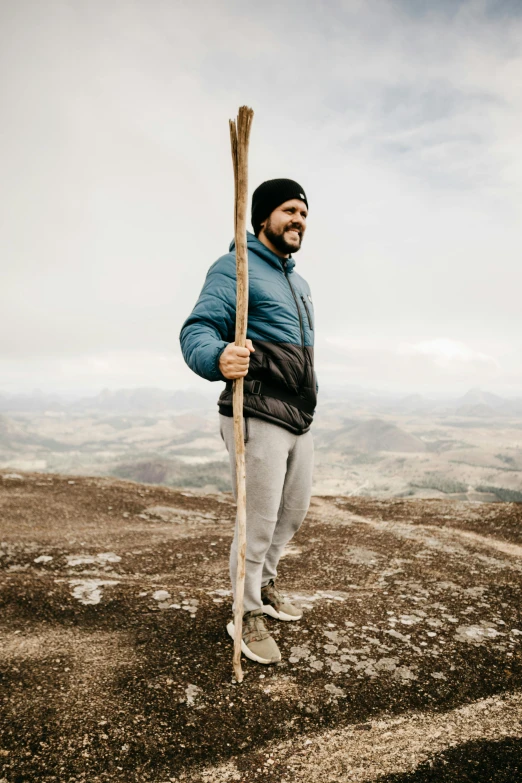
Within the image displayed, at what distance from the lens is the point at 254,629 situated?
3137mm

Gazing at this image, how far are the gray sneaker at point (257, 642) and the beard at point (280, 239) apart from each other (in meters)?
2.79

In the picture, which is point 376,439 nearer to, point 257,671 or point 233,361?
point 257,671

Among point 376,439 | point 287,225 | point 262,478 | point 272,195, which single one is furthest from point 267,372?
point 376,439

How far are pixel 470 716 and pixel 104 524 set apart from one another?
652cm

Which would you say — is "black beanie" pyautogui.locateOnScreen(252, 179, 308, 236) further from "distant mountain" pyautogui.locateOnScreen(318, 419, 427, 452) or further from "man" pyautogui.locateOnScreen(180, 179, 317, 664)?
"distant mountain" pyautogui.locateOnScreen(318, 419, 427, 452)

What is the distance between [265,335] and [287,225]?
0.90 metres

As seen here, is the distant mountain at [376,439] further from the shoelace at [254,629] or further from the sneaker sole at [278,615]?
the shoelace at [254,629]

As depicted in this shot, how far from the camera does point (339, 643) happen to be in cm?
338

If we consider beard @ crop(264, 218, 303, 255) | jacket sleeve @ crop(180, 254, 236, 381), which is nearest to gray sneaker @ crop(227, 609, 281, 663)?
jacket sleeve @ crop(180, 254, 236, 381)

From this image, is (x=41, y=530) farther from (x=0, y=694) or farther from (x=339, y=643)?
(x=339, y=643)

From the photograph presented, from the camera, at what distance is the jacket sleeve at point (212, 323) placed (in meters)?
2.68

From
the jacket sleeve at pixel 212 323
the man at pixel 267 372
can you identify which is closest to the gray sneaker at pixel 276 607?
the man at pixel 267 372

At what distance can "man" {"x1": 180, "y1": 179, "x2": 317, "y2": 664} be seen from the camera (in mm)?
2941

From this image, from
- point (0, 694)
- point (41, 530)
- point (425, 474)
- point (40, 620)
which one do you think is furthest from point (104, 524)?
point (425, 474)
